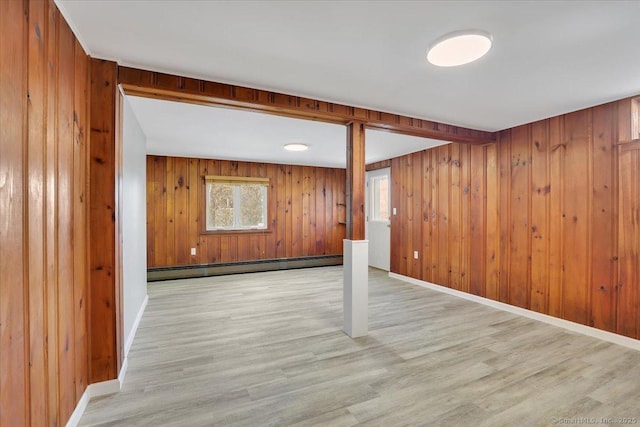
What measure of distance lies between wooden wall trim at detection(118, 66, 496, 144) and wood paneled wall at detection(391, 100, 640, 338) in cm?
109

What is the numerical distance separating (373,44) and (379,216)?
4.73 meters

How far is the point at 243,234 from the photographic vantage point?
5887 millimetres

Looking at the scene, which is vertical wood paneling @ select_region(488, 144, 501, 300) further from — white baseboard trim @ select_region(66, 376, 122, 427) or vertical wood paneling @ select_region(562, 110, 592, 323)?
white baseboard trim @ select_region(66, 376, 122, 427)

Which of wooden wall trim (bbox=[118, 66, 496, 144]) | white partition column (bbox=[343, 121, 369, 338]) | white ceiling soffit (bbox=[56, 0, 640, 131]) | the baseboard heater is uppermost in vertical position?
white ceiling soffit (bbox=[56, 0, 640, 131])

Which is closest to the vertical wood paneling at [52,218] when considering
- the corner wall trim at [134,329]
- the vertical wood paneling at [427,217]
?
the corner wall trim at [134,329]

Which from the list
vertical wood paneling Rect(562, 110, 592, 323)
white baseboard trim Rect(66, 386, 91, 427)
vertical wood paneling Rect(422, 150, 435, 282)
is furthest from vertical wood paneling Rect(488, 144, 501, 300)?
white baseboard trim Rect(66, 386, 91, 427)

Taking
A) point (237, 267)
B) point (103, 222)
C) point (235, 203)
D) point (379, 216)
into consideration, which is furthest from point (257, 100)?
point (379, 216)

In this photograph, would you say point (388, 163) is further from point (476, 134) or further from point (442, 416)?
point (442, 416)

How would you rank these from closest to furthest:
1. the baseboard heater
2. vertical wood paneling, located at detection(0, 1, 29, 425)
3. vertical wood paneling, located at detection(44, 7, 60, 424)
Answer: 1. vertical wood paneling, located at detection(0, 1, 29, 425)
2. vertical wood paneling, located at detection(44, 7, 60, 424)
3. the baseboard heater

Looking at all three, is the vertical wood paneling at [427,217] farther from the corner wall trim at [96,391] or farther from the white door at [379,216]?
the corner wall trim at [96,391]

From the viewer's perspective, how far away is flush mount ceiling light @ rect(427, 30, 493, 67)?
1655 millimetres

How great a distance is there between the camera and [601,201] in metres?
2.83

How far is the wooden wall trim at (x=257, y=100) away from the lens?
212 centimetres

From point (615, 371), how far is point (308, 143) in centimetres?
386
